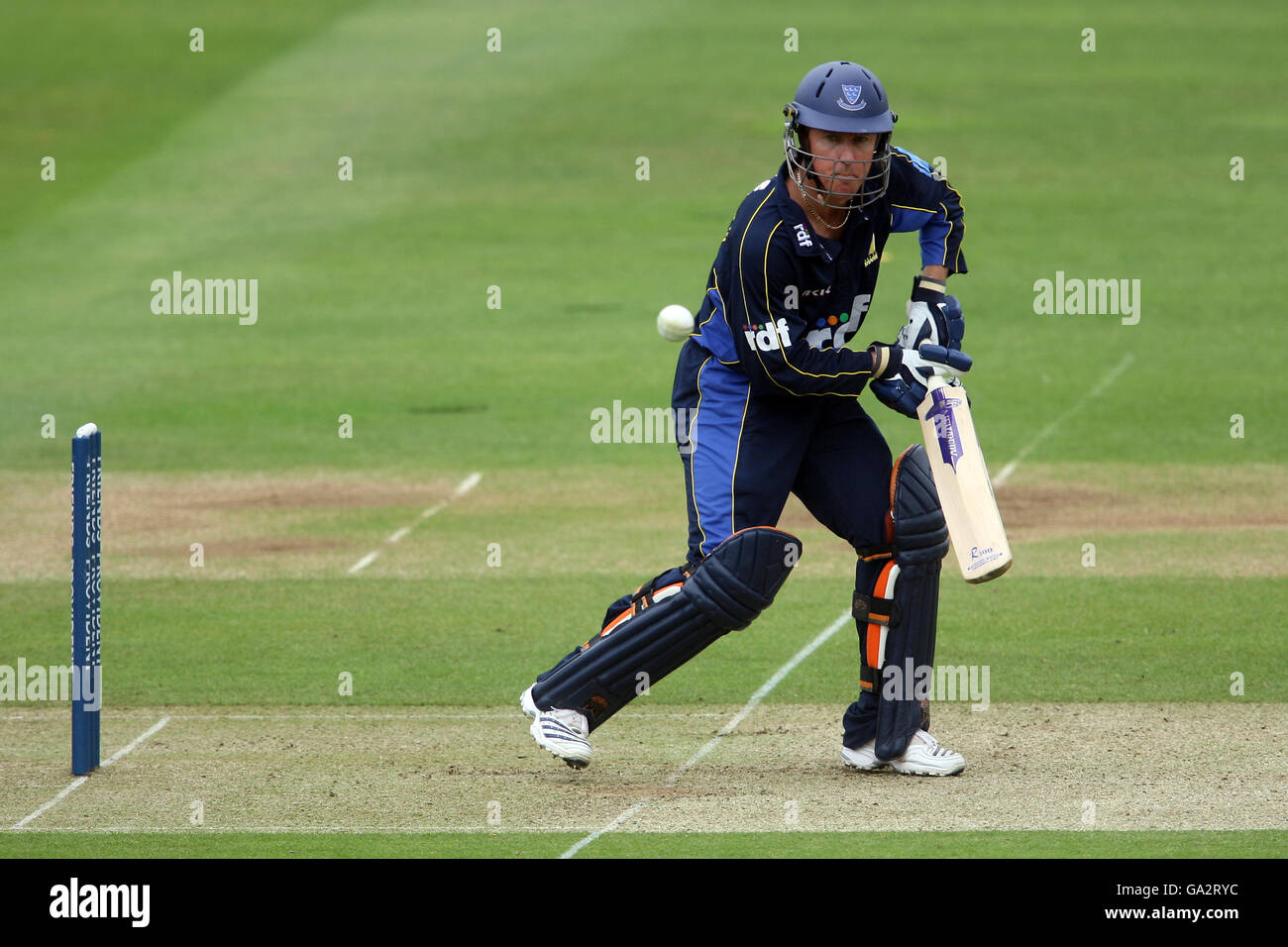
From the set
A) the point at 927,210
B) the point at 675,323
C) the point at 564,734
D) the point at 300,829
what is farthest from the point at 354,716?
the point at 927,210

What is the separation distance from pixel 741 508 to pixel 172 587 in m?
4.96

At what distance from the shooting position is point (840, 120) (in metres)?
6.54

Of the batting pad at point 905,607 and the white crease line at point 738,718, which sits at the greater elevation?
the batting pad at point 905,607

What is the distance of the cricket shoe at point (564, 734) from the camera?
6.75m

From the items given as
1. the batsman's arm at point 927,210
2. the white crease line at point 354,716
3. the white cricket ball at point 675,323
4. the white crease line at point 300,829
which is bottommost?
the white crease line at point 300,829

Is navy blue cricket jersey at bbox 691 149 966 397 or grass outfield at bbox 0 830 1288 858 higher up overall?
navy blue cricket jersey at bbox 691 149 966 397

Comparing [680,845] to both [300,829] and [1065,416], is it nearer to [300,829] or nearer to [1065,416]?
[300,829]

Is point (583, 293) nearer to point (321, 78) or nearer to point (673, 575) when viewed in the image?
point (321, 78)

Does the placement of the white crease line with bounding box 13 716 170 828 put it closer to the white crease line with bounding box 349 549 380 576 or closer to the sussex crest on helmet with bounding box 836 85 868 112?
the white crease line with bounding box 349 549 380 576

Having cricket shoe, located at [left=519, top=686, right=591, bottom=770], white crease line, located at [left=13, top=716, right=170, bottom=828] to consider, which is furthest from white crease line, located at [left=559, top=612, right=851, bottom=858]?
white crease line, located at [left=13, top=716, right=170, bottom=828]

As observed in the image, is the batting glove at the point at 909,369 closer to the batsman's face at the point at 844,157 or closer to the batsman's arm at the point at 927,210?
the batsman's arm at the point at 927,210

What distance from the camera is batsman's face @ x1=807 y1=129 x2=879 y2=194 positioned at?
6543 mm

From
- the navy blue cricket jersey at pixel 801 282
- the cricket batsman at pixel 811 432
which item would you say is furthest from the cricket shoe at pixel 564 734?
the navy blue cricket jersey at pixel 801 282
